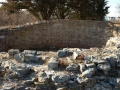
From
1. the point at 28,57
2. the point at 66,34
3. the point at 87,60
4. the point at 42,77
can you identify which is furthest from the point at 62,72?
the point at 66,34

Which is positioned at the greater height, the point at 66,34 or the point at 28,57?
the point at 66,34

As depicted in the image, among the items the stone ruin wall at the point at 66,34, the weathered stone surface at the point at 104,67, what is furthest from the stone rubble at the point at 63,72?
the stone ruin wall at the point at 66,34

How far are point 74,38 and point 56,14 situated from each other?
9.33m

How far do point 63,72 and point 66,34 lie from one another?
7320 mm

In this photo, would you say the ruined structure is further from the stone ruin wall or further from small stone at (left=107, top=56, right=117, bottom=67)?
the stone ruin wall

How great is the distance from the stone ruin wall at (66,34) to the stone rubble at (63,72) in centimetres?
572

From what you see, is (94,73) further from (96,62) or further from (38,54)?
(38,54)

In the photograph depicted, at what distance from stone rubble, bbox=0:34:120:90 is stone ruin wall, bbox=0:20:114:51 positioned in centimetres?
572

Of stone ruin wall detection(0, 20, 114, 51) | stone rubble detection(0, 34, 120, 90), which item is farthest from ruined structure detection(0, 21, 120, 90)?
stone ruin wall detection(0, 20, 114, 51)

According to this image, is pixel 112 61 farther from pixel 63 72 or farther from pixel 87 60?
pixel 63 72

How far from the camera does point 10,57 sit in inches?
261

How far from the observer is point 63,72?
18.2ft

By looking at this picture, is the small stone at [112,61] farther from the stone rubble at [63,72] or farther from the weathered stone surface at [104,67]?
the weathered stone surface at [104,67]

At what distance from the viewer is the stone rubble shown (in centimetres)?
529
